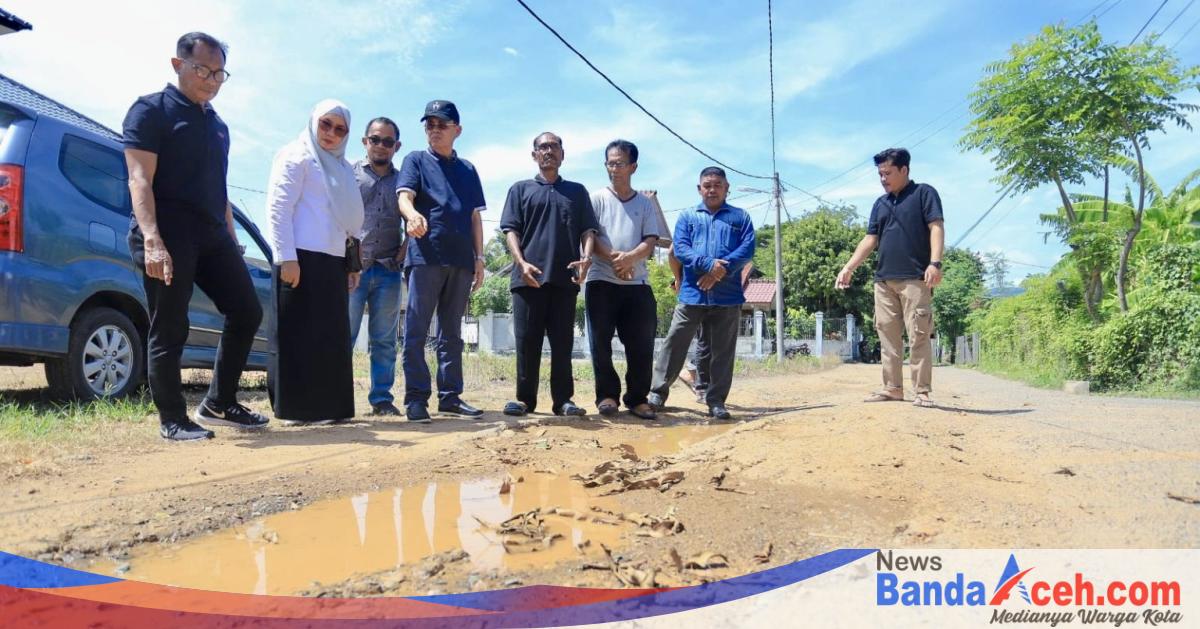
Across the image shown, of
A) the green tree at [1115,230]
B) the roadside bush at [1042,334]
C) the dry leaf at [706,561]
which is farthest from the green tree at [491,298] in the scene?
the dry leaf at [706,561]

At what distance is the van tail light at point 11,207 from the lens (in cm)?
355

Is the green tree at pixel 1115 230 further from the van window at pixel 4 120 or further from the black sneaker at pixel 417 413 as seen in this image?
the van window at pixel 4 120

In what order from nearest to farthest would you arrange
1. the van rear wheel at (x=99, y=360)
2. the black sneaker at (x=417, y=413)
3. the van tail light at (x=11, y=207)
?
the van tail light at (x=11, y=207), the van rear wheel at (x=99, y=360), the black sneaker at (x=417, y=413)

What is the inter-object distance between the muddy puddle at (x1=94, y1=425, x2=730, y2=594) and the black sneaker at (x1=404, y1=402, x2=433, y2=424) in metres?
1.59

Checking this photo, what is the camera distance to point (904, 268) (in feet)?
15.9

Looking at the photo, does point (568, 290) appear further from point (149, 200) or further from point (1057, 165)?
point (1057, 165)

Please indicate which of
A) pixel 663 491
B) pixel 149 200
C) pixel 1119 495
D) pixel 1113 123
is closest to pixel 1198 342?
pixel 1113 123

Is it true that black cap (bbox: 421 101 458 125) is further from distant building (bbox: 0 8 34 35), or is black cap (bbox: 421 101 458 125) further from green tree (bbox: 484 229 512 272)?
green tree (bbox: 484 229 512 272)

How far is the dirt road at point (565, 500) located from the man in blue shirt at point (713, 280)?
120 centimetres

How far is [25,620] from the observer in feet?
4.80

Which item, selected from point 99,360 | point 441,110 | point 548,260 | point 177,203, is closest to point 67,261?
point 99,360

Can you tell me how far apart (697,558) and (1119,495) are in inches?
58.9

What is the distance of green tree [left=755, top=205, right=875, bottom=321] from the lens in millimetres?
30125

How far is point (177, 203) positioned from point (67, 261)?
1.10 meters
